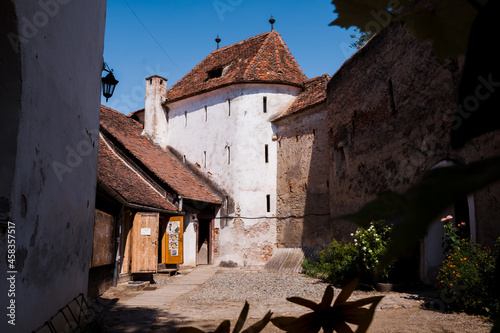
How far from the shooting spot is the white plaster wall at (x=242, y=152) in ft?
58.3

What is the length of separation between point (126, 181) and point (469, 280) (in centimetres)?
1090

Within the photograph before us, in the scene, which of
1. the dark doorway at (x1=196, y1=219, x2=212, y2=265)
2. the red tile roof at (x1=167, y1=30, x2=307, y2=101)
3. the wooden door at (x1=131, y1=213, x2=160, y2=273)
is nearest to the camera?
the wooden door at (x1=131, y1=213, x2=160, y2=273)

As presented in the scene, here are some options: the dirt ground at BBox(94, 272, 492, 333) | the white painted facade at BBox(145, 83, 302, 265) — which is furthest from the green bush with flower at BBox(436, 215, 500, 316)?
the white painted facade at BBox(145, 83, 302, 265)

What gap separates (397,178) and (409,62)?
283 cm

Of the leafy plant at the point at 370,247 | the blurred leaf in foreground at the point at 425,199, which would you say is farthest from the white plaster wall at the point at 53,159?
the leafy plant at the point at 370,247

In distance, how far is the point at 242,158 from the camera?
18.3 meters

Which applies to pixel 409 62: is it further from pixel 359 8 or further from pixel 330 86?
pixel 359 8

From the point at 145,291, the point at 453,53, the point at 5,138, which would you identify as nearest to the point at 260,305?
the point at 145,291

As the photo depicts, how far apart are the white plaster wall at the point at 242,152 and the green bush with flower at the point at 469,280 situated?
11.3 meters

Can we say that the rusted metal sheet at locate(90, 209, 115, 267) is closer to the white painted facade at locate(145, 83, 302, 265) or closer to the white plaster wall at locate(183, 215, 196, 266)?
the white plaster wall at locate(183, 215, 196, 266)

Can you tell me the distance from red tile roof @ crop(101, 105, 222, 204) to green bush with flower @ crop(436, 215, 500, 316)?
10989 mm

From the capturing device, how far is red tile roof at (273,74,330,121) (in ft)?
54.9

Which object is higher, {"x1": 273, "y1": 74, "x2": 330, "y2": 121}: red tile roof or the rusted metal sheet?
{"x1": 273, "y1": 74, "x2": 330, "y2": 121}: red tile roof

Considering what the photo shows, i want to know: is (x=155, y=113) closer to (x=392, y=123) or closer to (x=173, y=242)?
(x=173, y=242)
